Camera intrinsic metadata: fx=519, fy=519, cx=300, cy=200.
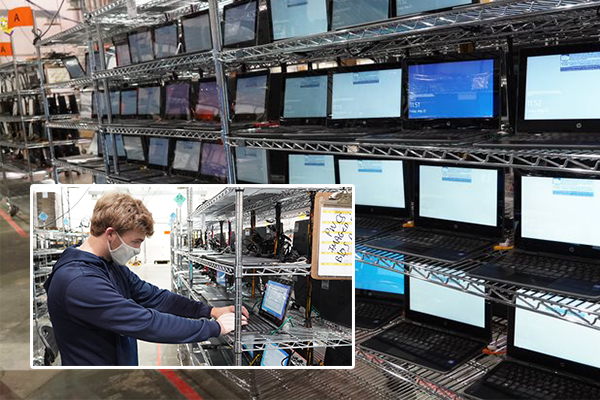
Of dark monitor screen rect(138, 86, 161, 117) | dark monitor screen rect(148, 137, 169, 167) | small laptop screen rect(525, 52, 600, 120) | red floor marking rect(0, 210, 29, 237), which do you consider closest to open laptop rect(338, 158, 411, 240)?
small laptop screen rect(525, 52, 600, 120)

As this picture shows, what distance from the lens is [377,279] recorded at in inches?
97.7

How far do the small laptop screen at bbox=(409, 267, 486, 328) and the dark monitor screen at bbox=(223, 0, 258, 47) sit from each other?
4.63 ft

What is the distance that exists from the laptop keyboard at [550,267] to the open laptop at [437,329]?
0.21m

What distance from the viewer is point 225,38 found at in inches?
107

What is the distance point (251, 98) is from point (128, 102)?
1.73 metres

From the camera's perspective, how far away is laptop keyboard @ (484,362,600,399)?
5.35 feet

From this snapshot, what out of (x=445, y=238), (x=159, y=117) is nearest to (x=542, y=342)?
(x=445, y=238)

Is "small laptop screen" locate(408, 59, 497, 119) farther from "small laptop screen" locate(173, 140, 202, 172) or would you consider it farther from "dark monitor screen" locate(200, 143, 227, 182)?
"small laptop screen" locate(173, 140, 202, 172)

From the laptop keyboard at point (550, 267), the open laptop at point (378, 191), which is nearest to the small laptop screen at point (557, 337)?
the laptop keyboard at point (550, 267)

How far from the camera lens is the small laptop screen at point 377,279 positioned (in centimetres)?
243

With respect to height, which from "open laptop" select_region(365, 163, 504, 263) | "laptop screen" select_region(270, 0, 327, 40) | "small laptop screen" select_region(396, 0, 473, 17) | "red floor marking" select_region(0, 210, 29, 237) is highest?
"laptop screen" select_region(270, 0, 327, 40)

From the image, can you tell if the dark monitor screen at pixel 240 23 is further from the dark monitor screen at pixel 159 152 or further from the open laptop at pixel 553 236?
the open laptop at pixel 553 236

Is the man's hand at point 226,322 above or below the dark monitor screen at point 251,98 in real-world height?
below

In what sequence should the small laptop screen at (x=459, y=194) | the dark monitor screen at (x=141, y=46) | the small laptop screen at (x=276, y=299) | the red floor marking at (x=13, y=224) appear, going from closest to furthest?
the small laptop screen at (x=459, y=194)
the small laptop screen at (x=276, y=299)
the dark monitor screen at (x=141, y=46)
the red floor marking at (x=13, y=224)
